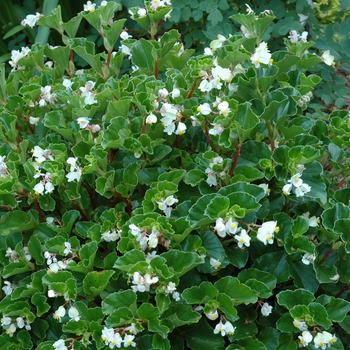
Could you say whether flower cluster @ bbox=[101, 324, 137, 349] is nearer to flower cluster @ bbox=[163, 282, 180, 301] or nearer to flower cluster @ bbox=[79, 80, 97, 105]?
flower cluster @ bbox=[163, 282, 180, 301]

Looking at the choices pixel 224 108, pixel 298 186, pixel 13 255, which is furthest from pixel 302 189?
pixel 13 255

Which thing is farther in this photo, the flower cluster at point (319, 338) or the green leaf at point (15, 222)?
the green leaf at point (15, 222)

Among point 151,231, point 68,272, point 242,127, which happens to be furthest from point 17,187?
point 242,127

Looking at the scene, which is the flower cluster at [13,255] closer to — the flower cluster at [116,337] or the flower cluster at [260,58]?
the flower cluster at [116,337]

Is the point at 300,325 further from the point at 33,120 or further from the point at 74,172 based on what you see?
the point at 33,120

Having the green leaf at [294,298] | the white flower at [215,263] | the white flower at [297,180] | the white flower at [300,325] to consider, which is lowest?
the white flower at [300,325]

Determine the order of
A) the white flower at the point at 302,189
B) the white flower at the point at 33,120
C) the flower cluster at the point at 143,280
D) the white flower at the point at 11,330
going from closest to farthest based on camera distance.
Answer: the flower cluster at the point at 143,280, the white flower at the point at 302,189, the white flower at the point at 11,330, the white flower at the point at 33,120

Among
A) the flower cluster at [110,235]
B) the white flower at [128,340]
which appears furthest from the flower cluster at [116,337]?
the flower cluster at [110,235]
